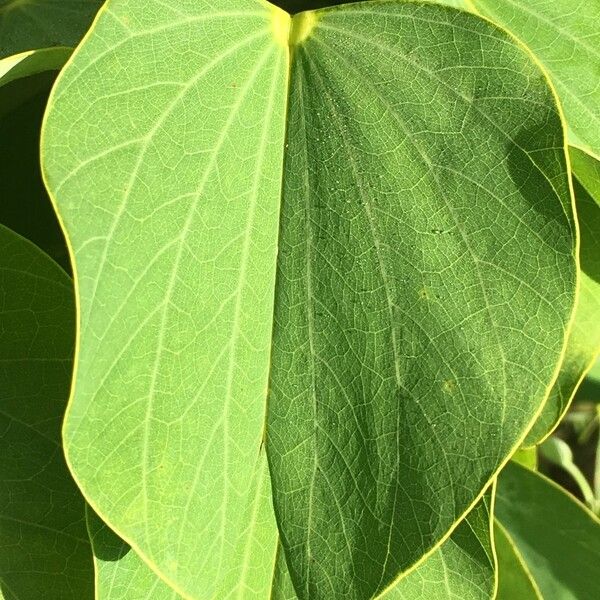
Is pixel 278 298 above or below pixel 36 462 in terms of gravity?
above

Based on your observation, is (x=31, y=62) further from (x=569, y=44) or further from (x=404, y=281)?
(x=569, y=44)

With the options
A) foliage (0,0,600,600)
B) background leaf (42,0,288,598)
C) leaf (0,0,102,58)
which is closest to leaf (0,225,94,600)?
foliage (0,0,600,600)

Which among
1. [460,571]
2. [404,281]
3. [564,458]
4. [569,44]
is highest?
[569,44]

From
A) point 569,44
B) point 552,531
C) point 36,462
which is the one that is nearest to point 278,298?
point 36,462

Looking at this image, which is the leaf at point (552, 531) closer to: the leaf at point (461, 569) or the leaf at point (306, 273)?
the leaf at point (461, 569)

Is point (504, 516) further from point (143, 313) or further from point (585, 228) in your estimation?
point (143, 313)

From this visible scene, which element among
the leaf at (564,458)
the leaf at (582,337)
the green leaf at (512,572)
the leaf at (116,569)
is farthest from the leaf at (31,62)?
the leaf at (564,458)

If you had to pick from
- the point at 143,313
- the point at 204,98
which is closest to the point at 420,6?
the point at 204,98
